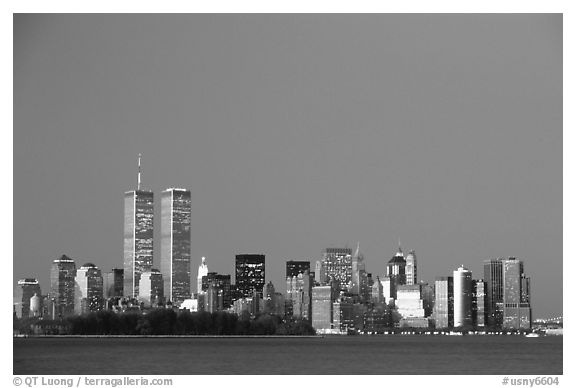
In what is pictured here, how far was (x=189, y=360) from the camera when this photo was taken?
31328mm

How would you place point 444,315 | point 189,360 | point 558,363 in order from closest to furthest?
point 189,360 → point 558,363 → point 444,315

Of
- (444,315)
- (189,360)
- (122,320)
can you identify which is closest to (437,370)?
(189,360)

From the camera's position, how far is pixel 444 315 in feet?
278
